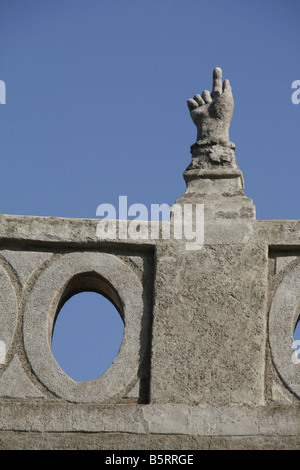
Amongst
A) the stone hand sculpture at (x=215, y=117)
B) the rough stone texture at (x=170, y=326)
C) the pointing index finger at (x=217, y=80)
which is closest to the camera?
the rough stone texture at (x=170, y=326)

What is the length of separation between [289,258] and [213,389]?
1052 millimetres

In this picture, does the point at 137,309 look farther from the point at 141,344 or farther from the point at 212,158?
the point at 212,158

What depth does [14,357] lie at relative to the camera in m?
7.32

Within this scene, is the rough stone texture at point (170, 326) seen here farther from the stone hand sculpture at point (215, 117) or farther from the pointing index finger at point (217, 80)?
the pointing index finger at point (217, 80)

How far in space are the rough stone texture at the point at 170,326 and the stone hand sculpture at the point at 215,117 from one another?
0.02 m

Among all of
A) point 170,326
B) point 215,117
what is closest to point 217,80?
point 215,117

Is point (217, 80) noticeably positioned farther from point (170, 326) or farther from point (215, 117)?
point (170, 326)

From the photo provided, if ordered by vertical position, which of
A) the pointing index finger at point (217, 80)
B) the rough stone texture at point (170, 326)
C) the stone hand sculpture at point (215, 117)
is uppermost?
the pointing index finger at point (217, 80)

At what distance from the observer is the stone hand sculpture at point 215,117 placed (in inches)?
307

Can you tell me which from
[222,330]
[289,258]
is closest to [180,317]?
[222,330]

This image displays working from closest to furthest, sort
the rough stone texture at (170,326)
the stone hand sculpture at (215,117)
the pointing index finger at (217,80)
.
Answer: the rough stone texture at (170,326) < the stone hand sculpture at (215,117) < the pointing index finger at (217,80)

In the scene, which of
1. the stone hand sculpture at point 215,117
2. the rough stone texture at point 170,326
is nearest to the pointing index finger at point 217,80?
the stone hand sculpture at point 215,117
